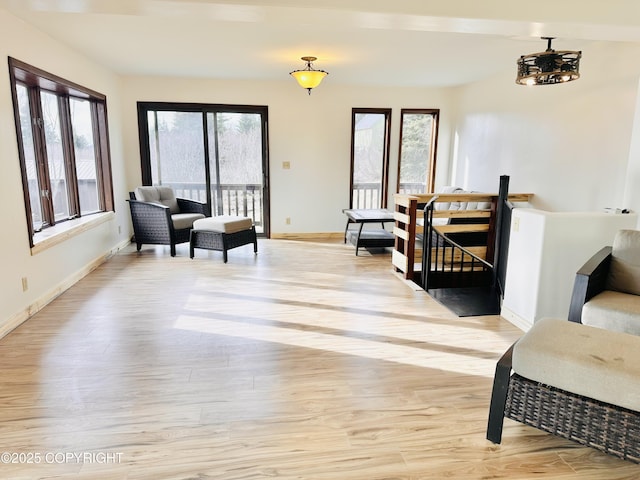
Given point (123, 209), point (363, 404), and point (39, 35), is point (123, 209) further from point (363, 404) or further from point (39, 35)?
point (363, 404)

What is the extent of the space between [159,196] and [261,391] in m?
4.23

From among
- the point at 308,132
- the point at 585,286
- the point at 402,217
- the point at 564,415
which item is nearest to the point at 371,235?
the point at 402,217

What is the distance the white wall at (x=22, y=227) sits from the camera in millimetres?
3023

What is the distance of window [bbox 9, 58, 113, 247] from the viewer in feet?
11.8

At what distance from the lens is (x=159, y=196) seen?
18.7ft

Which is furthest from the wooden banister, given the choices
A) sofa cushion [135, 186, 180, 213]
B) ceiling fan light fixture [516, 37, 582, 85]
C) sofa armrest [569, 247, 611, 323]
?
sofa cushion [135, 186, 180, 213]

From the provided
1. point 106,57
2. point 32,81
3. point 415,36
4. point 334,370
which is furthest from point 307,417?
point 106,57

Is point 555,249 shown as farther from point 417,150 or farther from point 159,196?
point 159,196

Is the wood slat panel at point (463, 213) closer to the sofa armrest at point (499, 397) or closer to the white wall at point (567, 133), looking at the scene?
the white wall at point (567, 133)

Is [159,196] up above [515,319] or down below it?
above

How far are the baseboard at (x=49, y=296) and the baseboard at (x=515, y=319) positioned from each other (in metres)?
3.76

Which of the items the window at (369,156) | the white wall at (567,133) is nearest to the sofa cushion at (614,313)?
the white wall at (567,133)

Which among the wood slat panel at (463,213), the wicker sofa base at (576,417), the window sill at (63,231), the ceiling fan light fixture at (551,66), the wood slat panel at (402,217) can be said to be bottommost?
the wicker sofa base at (576,417)

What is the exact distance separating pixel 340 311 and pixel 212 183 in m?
3.79
